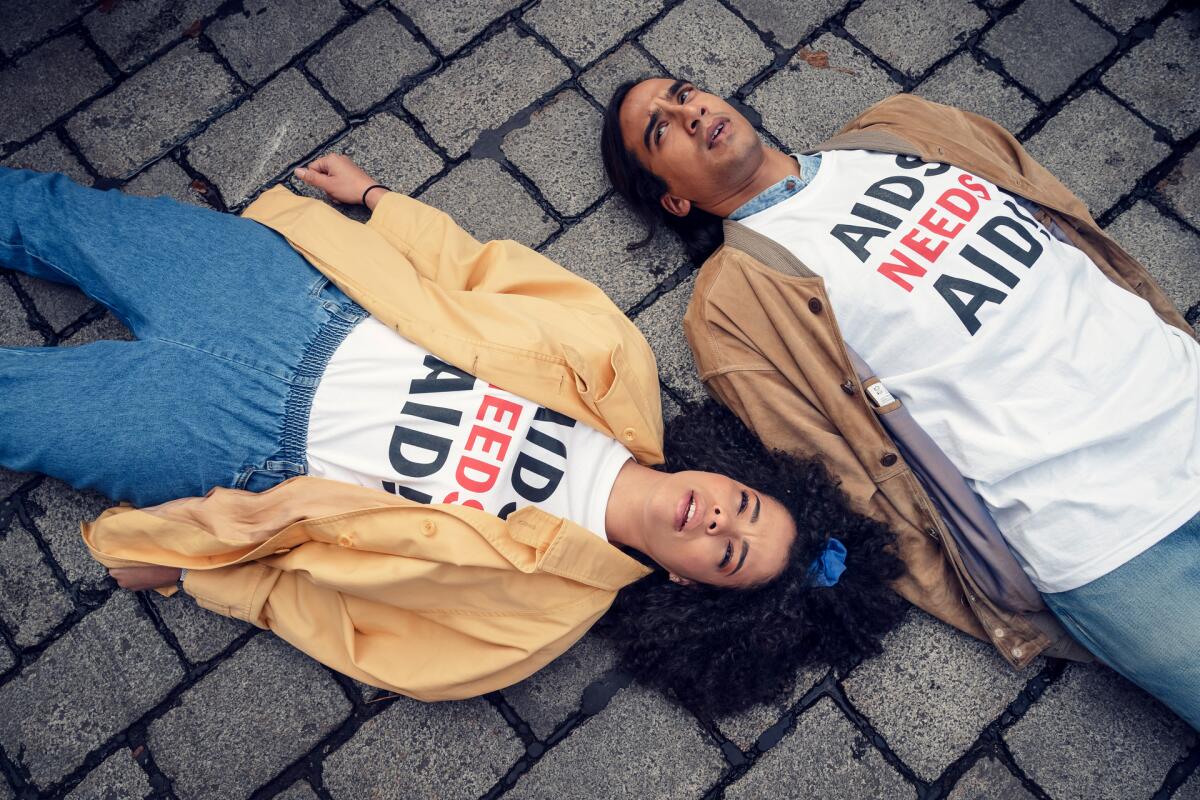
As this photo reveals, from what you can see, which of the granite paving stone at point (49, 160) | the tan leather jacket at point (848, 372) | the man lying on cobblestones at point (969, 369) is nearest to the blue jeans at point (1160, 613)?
the man lying on cobblestones at point (969, 369)

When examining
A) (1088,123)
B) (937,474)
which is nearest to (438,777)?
(937,474)

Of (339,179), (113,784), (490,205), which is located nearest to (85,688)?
(113,784)

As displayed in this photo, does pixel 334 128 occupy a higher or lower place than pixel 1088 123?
lower

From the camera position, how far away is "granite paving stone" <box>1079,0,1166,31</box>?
336 cm

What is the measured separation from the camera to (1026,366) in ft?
8.43

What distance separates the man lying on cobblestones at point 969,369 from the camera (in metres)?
2.50

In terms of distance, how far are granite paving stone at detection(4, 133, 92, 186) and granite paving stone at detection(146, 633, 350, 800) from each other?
196 cm

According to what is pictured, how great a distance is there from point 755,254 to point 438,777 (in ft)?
6.81

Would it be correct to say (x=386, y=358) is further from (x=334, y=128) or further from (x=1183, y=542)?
(x=1183, y=542)

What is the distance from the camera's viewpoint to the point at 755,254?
2.82m

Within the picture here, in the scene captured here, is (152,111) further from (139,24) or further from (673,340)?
(673,340)

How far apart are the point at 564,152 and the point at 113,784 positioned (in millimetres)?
2770

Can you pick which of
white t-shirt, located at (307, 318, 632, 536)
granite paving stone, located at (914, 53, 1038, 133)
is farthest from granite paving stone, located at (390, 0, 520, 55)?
granite paving stone, located at (914, 53, 1038, 133)

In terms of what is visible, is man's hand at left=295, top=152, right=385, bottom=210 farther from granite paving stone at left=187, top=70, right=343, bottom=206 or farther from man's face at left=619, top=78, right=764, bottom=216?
man's face at left=619, top=78, right=764, bottom=216
